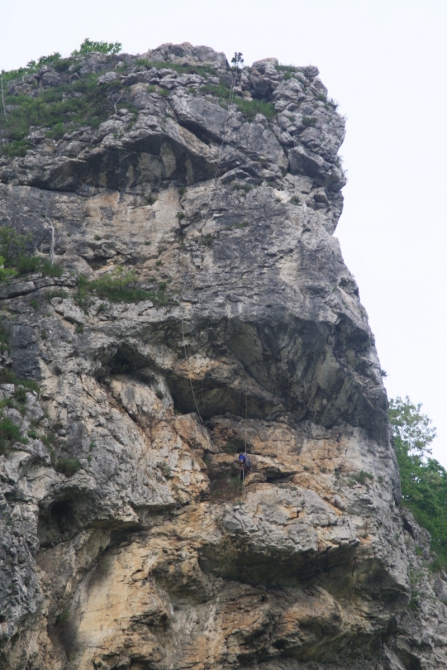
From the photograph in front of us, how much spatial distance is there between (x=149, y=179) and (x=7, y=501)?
14.8 metres

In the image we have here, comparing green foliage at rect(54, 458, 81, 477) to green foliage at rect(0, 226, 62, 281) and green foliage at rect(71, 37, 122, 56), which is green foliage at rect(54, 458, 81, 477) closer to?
green foliage at rect(0, 226, 62, 281)

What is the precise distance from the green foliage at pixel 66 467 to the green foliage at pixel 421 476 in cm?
1452

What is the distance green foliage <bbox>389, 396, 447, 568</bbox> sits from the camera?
2897 cm

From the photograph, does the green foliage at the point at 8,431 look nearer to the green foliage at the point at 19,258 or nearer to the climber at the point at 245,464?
the green foliage at the point at 19,258

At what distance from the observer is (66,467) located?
19828 mm

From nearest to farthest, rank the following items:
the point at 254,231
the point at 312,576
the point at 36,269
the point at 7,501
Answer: the point at 7,501 → the point at 312,576 → the point at 36,269 → the point at 254,231

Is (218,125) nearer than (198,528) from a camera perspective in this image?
No

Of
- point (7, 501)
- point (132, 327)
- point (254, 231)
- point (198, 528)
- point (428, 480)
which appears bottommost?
point (7, 501)

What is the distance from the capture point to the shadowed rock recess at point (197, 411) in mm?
19844

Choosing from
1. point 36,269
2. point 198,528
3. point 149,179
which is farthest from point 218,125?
point 198,528

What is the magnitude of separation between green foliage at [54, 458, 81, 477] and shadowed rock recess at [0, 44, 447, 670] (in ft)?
0.23

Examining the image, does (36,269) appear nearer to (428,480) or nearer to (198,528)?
(198,528)

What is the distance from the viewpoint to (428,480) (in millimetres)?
33031

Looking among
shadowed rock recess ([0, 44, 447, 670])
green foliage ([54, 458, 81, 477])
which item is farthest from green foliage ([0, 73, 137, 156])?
green foliage ([54, 458, 81, 477])
